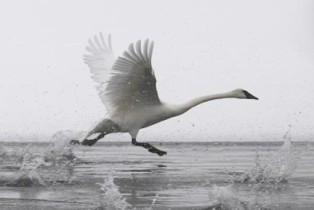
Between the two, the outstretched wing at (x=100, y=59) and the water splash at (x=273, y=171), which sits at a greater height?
the outstretched wing at (x=100, y=59)

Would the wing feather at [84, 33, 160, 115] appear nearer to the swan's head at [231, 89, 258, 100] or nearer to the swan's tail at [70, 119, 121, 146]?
the swan's tail at [70, 119, 121, 146]

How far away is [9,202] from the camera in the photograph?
10.4 m

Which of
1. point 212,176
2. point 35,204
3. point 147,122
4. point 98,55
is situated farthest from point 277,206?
point 98,55

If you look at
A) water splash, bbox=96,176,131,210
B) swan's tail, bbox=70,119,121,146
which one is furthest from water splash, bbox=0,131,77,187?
water splash, bbox=96,176,131,210

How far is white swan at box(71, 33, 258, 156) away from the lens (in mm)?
12594

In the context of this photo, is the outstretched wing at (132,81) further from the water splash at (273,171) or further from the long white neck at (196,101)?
the water splash at (273,171)

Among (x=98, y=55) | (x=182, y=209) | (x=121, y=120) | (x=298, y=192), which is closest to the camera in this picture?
(x=182, y=209)

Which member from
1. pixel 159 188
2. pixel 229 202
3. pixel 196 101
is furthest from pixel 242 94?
pixel 229 202

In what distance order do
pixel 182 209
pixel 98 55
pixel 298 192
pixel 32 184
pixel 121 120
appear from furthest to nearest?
pixel 98 55 < pixel 121 120 < pixel 32 184 < pixel 298 192 < pixel 182 209

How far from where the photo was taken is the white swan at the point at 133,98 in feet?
41.3

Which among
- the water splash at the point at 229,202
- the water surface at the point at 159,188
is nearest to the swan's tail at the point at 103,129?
the water surface at the point at 159,188

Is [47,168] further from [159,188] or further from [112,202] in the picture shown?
[112,202]

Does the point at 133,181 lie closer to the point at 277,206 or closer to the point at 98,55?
the point at 98,55

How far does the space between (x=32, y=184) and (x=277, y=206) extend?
4649mm
